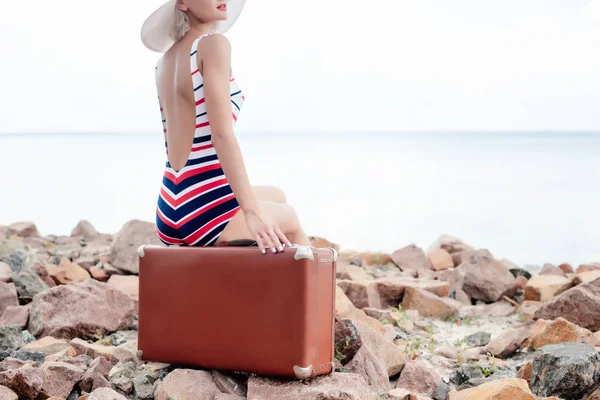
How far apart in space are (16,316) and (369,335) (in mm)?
1846

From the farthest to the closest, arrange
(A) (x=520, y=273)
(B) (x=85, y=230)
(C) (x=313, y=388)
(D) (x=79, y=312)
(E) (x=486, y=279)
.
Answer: (B) (x=85, y=230)
(A) (x=520, y=273)
(E) (x=486, y=279)
(D) (x=79, y=312)
(C) (x=313, y=388)

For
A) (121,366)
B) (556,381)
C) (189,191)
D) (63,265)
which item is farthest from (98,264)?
(556,381)

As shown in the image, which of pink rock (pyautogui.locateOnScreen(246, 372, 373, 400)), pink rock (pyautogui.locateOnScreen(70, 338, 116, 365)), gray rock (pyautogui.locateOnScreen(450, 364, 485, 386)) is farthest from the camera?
pink rock (pyautogui.locateOnScreen(70, 338, 116, 365))

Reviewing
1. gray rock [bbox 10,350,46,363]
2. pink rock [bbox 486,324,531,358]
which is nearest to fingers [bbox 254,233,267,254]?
gray rock [bbox 10,350,46,363]

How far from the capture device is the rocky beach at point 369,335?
2.46 meters

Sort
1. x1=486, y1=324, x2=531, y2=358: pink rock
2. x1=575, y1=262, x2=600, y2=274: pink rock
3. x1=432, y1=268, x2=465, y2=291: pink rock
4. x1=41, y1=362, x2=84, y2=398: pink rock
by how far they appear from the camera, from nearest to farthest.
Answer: x1=41, y1=362, x2=84, y2=398: pink rock, x1=486, y1=324, x2=531, y2=358: pink rock, x1=432, y1=268, x2=465, y2=291: pink rock, x1=575, y1=262, x2=600, y2=274: pink rock

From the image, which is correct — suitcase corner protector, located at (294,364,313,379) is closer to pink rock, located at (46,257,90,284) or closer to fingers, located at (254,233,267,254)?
fingers, located at (254,233,267,254)

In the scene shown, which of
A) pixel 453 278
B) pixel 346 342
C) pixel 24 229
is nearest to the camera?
pixel 346 342

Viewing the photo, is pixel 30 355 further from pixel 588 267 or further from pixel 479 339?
pixel 588 267

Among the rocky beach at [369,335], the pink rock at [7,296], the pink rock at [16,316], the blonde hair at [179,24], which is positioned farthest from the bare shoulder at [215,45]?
the pink rock at [7,296]

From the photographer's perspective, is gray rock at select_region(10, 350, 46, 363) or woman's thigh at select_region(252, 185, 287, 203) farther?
gray rock at select_region(10, 350, 46, 363)

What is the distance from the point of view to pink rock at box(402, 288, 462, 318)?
13.7 feet

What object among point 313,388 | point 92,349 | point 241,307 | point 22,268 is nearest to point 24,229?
point 22,268

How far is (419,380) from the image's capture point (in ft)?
9.02
